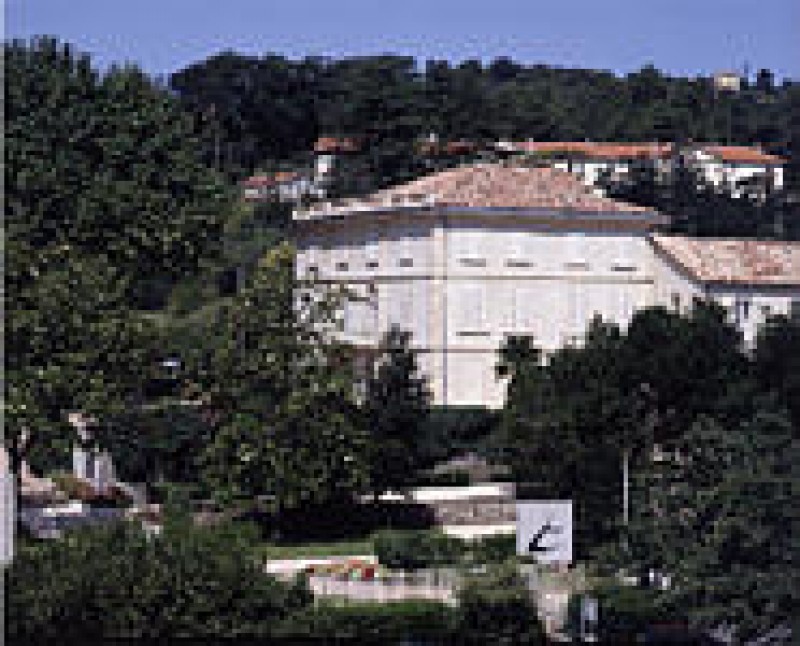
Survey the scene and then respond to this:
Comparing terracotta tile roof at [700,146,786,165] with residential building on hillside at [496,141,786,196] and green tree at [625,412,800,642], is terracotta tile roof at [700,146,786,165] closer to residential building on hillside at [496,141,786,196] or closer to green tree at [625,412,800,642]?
residential building on hillside at [496,141,786,196]

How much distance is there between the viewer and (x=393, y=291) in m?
33.2

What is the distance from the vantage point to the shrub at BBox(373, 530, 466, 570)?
21.8 metres

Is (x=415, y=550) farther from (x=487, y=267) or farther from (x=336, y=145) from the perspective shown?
(x=336, y=145)

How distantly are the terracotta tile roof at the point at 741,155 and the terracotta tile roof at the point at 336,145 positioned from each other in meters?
14.4

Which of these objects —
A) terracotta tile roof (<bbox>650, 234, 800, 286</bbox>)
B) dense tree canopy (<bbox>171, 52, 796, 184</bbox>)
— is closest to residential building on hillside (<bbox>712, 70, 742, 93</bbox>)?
dense tree canopy (<bbox>171, 52, 796, 184</bbox>)

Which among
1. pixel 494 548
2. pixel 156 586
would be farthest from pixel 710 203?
pixel 156 586

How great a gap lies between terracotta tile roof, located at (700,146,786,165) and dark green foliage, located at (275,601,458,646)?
4938 centimetres

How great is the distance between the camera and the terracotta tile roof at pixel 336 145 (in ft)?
177

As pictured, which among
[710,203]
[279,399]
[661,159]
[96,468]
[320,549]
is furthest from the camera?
[661,159]

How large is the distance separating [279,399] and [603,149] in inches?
1788

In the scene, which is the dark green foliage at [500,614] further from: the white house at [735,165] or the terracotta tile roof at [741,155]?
the terracotta tile roof at [741,155]

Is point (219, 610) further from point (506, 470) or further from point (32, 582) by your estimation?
point (506, 470)

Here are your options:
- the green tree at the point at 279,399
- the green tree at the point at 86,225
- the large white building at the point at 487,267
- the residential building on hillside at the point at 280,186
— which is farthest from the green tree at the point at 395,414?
the residential building on hillside at the point at 280,186

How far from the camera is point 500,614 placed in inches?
628
